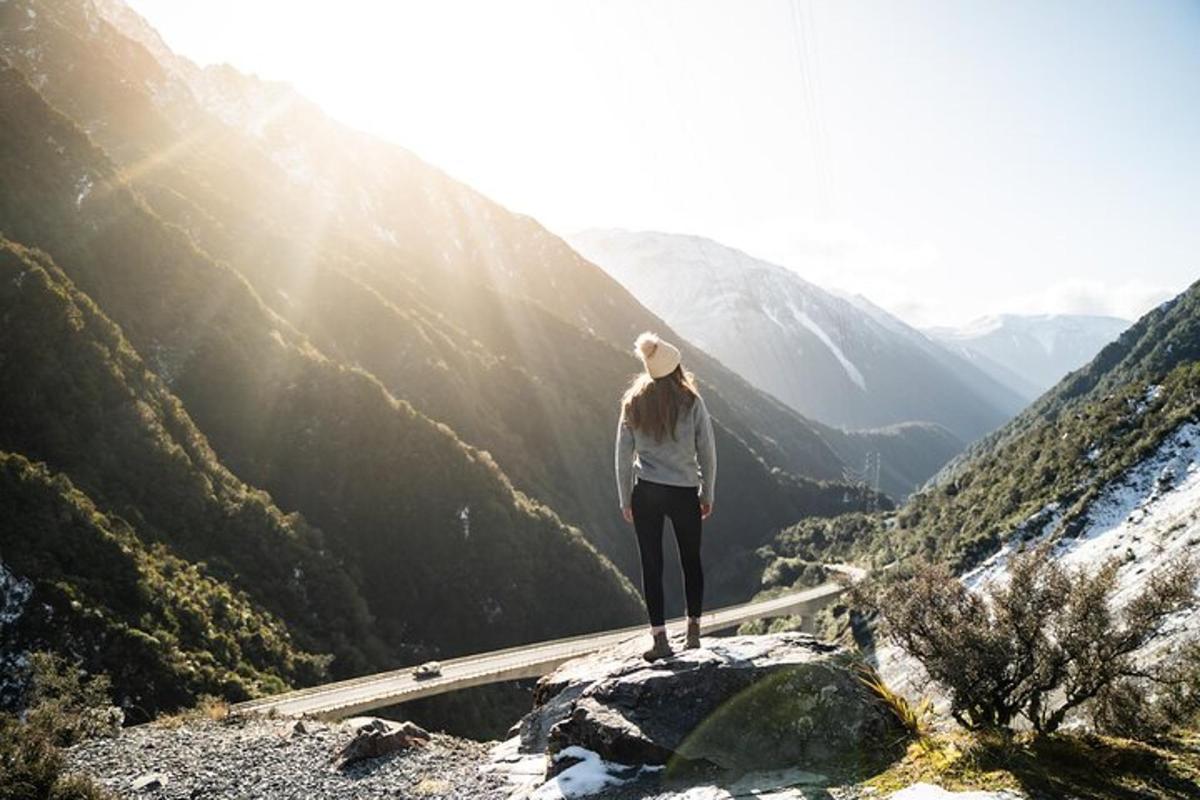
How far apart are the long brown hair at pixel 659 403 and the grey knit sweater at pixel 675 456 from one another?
7 centimetres

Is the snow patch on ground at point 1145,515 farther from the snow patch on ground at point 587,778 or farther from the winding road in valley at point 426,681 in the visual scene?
the snow patch on ground at point 587,778

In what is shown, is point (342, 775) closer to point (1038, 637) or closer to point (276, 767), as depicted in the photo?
point (276, 767)

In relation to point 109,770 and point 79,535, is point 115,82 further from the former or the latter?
point 109,770

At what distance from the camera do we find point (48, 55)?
308ft

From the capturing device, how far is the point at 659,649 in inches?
309

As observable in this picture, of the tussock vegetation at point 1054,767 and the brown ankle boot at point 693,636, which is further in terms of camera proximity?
the brown ankle boot at point 693,636

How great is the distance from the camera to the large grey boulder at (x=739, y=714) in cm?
610

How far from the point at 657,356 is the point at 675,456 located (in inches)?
40.5

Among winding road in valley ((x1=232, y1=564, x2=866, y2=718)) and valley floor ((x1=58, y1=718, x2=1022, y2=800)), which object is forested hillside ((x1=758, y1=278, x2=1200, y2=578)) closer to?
winding road in valley ((x1=232, y1=564, x2=866, y2=718))

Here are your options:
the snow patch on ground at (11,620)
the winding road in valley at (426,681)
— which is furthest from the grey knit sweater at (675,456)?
the snow patch on ground at (11,620)

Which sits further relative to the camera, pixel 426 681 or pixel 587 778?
pixel 426 681

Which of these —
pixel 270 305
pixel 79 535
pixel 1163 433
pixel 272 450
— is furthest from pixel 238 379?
pixel 1163 433

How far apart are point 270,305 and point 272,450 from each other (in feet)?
94.6

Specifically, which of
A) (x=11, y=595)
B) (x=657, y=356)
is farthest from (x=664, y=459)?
(x=11, y=595)
